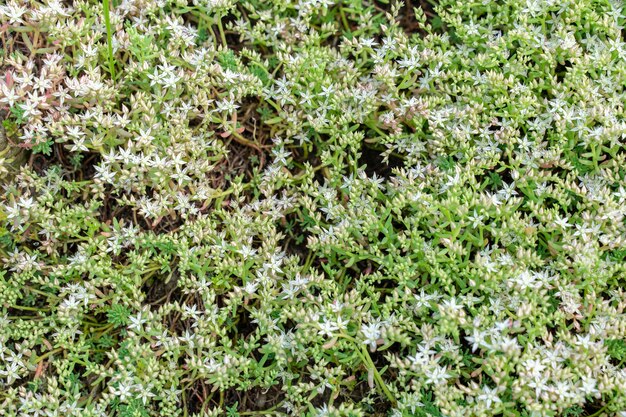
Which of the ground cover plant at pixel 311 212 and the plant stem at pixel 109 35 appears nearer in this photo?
the ground cover plant at pixel 311 212

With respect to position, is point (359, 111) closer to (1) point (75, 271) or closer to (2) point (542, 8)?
(2) point (542, 8)

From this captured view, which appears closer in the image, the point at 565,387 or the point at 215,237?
the point at 565,387

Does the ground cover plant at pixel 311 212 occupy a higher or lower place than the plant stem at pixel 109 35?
lower

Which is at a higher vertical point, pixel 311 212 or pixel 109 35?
pixel 109 35

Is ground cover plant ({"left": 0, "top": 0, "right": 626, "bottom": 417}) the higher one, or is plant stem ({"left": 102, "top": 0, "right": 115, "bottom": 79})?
Result: plant stem ({"left": 102, "top": 0, "right": 115, "bottom": 79})

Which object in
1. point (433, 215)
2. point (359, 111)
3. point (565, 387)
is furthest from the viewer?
point (359, 111)

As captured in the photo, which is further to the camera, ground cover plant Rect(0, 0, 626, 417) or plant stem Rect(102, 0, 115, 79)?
plant stem Rect(102, 0, 115, 79)

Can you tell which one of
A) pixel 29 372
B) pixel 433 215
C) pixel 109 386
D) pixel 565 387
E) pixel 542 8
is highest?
pixel 542 8

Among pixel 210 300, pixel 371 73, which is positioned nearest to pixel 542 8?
pixel 371 73
